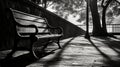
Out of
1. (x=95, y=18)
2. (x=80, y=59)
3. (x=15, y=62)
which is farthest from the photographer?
(x=95, y=18)

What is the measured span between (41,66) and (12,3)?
2.37 meters

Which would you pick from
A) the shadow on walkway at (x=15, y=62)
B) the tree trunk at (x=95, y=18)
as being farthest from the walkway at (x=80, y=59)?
the tree trunk at (x=95, y=18)

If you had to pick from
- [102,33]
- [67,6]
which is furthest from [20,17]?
[67,6]

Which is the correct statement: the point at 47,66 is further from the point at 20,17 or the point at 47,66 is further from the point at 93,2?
the point at 93,2

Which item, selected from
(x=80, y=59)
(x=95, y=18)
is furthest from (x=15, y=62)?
(x=95, y=18)

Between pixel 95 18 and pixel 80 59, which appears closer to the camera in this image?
pixel 80 59

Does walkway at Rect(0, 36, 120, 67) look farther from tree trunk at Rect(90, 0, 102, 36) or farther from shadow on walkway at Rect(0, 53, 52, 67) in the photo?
tree trunk at Rect(90, 0, 102, 36)

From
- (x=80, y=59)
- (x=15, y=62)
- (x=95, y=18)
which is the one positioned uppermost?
(x=95, y=18)

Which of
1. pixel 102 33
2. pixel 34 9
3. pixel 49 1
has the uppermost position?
pixel 49 1

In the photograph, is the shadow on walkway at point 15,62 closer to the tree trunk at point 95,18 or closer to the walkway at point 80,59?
the walkway at point 80,59

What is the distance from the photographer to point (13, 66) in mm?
2916

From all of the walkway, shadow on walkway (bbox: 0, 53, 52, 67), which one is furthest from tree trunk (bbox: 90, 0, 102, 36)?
shadow on walkway (bbox: 0, 53, 52, 67)

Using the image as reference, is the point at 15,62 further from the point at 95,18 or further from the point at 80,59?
the point at 95,18

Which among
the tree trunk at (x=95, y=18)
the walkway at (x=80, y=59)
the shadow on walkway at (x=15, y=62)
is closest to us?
the shadow on walkway at (x=15, y=62)
